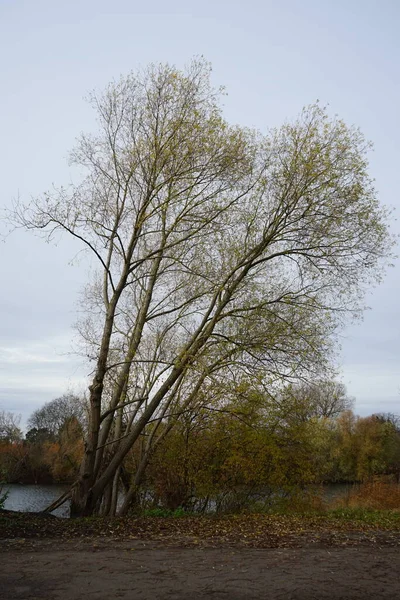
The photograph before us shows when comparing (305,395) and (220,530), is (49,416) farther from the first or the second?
(220,530)

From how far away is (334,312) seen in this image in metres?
14.1

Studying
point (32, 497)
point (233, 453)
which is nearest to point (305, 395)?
point (233, 453)

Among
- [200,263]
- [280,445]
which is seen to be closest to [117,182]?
[200,263]

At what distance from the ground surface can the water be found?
15.7 metres

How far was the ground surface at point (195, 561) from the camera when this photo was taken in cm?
600

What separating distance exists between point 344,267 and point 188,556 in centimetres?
876

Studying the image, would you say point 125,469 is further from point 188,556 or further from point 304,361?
point 188,556

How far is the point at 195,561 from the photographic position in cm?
740

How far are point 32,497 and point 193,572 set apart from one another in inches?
1094

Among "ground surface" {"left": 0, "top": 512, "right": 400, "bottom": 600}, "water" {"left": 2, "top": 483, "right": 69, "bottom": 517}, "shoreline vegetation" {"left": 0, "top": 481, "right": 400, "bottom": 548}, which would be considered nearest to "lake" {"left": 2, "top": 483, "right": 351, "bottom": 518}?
"water" {"left": 2, "top": 483, "right": 69, "bottom": 517}

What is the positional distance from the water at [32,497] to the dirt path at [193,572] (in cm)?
1770

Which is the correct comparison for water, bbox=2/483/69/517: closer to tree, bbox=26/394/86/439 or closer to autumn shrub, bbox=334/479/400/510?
autumn shrub, bbox=334/479/400/510

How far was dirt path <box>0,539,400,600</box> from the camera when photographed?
5922 mm

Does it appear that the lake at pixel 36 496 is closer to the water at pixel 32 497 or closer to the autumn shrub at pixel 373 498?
the water at pixel 32 497
